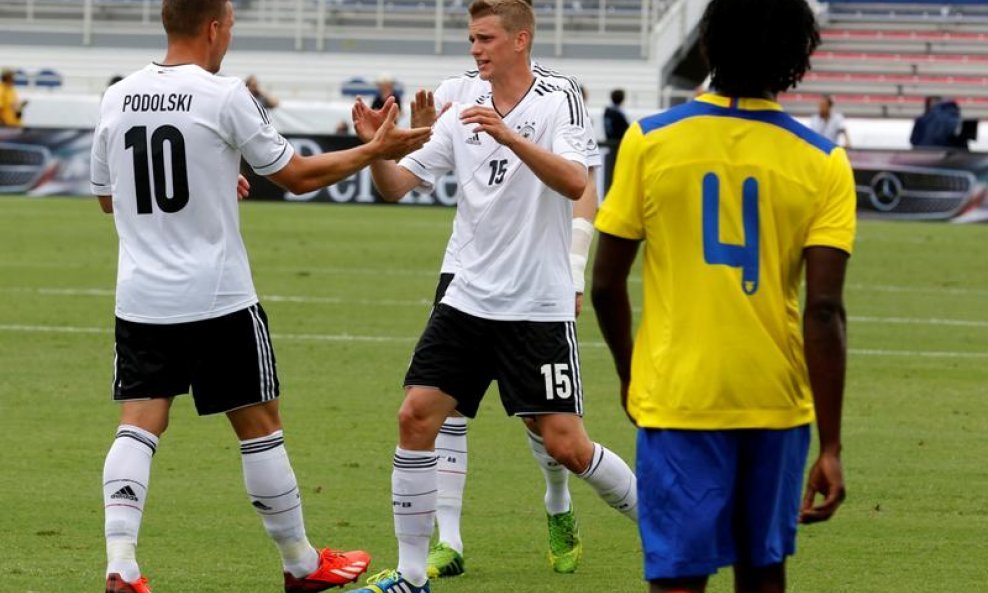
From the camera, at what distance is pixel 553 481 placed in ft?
23.5

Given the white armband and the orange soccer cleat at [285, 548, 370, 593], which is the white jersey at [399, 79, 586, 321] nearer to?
the white armband

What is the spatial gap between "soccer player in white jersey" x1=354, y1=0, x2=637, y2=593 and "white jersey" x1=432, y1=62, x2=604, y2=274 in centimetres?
6

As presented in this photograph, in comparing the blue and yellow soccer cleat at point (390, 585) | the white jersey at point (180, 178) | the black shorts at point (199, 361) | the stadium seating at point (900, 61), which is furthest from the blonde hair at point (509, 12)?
the stadium seating at point (900, 61)

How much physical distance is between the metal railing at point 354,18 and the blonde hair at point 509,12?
35.1m

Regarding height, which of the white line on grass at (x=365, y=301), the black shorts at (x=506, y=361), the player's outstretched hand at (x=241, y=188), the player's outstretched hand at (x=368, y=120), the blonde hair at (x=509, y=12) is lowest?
the white line on grass at (x=365, y=301)

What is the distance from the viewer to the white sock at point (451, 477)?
708cm

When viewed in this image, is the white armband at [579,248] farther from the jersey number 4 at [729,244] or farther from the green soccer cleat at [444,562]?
the jersey number 4 at [729,244]

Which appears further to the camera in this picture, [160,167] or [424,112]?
[424,112]

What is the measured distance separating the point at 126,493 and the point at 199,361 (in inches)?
19.8

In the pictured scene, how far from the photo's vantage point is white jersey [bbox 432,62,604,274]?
6.62 meters

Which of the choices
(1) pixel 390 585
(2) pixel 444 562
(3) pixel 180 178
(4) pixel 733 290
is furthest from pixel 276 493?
(4) pixel 733 290

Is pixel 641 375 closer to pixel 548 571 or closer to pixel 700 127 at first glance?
pixel 700 127

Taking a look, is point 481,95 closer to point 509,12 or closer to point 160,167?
point 509,12

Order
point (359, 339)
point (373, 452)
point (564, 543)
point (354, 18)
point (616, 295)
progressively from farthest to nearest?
point (354, 18)
point (359, 339)
point (373, 452)
point (564, 543)
point (616, 295)
